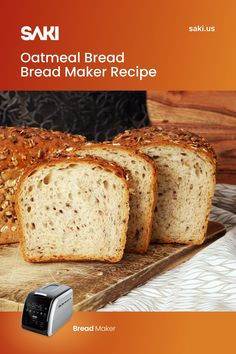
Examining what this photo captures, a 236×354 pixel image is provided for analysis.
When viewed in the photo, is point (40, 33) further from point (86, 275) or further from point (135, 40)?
point (86, 275)

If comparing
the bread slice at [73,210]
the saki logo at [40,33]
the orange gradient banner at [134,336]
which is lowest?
the orange gradient banner at [134,336]

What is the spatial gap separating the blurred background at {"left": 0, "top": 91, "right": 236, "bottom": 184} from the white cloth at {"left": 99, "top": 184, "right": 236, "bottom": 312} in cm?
68

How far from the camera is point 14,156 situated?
2.01 m

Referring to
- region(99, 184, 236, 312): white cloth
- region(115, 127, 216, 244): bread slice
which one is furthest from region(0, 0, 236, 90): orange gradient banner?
region(99, 184, 236, 312): white cloth

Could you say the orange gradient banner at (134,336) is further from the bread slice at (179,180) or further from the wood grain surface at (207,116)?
the wood grain surface at (207,116)

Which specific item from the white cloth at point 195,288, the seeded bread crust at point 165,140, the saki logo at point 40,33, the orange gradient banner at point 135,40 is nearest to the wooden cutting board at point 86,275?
the white cloth at point 195,288

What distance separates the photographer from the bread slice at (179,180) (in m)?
2.05

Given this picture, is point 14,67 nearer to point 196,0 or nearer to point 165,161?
point 196,0

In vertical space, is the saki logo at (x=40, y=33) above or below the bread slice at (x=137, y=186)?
above

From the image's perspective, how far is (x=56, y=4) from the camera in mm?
1562

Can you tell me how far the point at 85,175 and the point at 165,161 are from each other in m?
0.32

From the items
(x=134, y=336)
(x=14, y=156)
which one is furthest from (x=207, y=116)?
(x=134, y=336)

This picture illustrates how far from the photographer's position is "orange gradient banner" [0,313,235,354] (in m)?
1.52

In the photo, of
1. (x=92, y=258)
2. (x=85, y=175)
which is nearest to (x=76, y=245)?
(x=92, y=258)
